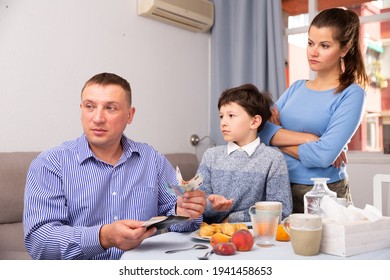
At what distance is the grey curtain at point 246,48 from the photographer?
3004mm

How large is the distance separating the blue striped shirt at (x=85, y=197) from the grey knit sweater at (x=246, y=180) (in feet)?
0.61

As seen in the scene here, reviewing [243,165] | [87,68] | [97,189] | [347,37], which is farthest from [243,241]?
[87,68]

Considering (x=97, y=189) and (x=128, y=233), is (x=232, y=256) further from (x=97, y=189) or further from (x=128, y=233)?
(x=97, y=189)

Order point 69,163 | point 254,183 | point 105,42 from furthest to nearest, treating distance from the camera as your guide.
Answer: point 105,42
point 254,183
point 69,163

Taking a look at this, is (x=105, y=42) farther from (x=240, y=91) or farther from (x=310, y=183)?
(x=310, y=183)

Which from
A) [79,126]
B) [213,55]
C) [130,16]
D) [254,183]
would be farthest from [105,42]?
[254,183]

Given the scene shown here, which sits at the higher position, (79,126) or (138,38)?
(138,38)

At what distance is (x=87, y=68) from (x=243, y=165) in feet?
4.35

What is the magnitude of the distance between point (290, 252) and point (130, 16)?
2.11 metres

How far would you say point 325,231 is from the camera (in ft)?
2.82

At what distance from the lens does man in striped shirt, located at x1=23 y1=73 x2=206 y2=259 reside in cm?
98

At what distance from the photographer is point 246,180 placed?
137 centimetres

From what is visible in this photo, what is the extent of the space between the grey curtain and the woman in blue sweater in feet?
5.18

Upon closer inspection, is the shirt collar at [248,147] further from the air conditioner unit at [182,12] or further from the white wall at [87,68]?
the air conditioner unit at [182,12]
